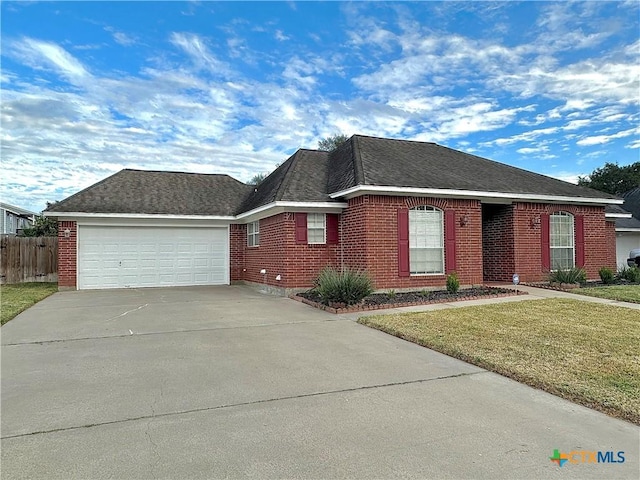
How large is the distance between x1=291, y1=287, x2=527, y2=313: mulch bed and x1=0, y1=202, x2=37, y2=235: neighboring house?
2382cm

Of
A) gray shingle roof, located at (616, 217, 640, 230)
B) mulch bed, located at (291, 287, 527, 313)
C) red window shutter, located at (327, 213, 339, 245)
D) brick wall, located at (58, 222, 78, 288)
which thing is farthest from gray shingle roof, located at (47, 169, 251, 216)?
gray shingle roof, located at (616, 217, 640, 230)

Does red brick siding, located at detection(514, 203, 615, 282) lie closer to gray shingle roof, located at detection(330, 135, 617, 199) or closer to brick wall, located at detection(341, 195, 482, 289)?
gray shingle roof, located at detection(330, 135, 617, 199)

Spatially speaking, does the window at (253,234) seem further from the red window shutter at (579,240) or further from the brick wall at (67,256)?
the red window shutter at (579,240)

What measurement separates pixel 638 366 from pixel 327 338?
4176 mm

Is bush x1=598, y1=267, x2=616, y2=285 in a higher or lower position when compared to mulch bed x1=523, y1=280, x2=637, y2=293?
higher

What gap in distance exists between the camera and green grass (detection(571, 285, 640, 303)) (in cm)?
1030

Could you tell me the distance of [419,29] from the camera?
13.3 metres

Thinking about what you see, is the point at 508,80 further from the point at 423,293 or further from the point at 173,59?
the point at 173,59

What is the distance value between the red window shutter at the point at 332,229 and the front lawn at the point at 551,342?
5.04m

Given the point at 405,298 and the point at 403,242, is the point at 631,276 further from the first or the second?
the point at 405,298

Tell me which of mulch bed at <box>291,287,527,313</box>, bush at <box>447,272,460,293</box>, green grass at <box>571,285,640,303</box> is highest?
bush at <box>447,272,460,293</box>

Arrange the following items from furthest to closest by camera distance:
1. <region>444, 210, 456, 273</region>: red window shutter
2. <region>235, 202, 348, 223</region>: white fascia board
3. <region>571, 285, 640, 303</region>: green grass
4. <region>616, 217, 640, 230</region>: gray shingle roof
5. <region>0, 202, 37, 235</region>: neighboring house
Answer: <region>0, 202, 37, 235</region>: neighboring house < <region>616, 217, 640, 230</region>: gray shingle roof < <region>444, 210, 456, 273</region>: red window shutter < <region>235, 202, 348, 223</region>: white fascia board < <region>571, 285, 640, 303</region>: green grass

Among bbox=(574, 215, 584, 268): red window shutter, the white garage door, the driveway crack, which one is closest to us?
the driveway crack

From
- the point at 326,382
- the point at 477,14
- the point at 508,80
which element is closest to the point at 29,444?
the point at 326,382
